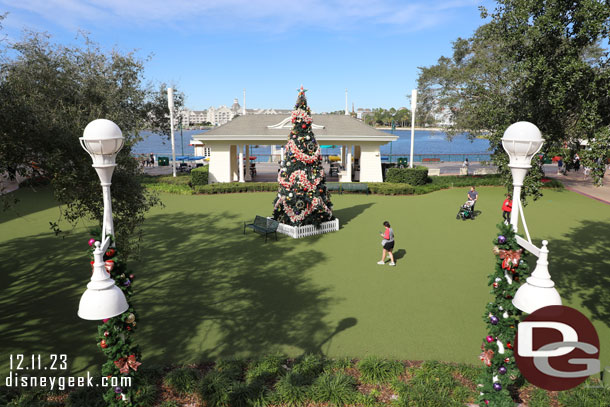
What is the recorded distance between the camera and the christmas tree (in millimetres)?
14859

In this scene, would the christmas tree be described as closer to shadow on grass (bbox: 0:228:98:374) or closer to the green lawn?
the green lawn

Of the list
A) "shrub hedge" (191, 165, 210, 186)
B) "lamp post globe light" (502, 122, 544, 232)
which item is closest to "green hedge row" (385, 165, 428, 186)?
"shrub hedge" (191, 165, 210, 186)

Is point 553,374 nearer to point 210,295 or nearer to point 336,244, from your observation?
point 210,295

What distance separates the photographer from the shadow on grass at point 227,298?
25.5 feet

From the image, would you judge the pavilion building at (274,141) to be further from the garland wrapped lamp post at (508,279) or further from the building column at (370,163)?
the garland wrapped lamp post at (508,279)

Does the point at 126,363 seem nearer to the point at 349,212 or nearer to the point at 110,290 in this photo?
the point at 110,290

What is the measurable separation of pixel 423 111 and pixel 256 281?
26.4 meters

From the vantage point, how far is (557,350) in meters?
4.21

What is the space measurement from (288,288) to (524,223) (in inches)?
270

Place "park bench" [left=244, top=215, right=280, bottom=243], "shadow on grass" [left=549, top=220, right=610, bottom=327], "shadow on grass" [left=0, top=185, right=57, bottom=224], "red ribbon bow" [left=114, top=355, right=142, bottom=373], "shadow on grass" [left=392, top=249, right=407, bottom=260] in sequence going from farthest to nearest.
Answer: "shadow on grass" [left=0, top=185, right=57, bottom=224]
"park bench" [left=244, top=215, right=280, bottom=243]
"shadow on grass" [left=392, top=249, right=407, bottom=260]
"shadow on grass" [left=549, top=220, right=610, bottom=327]
"red ribbon bow" [left=114, top=355, right=142, bottom=373]

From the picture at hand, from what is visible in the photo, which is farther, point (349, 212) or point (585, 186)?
point (585, 186)

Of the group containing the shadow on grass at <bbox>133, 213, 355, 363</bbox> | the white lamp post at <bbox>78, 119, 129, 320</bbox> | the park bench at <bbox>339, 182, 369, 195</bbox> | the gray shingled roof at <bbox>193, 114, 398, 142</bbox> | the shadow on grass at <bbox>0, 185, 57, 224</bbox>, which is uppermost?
the gray shingled roof at <bbox>193, 114, 398, 142</bbox>

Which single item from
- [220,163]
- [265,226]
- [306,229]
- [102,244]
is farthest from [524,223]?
[220,163]

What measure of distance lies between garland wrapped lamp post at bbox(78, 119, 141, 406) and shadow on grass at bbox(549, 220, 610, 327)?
9.29m
